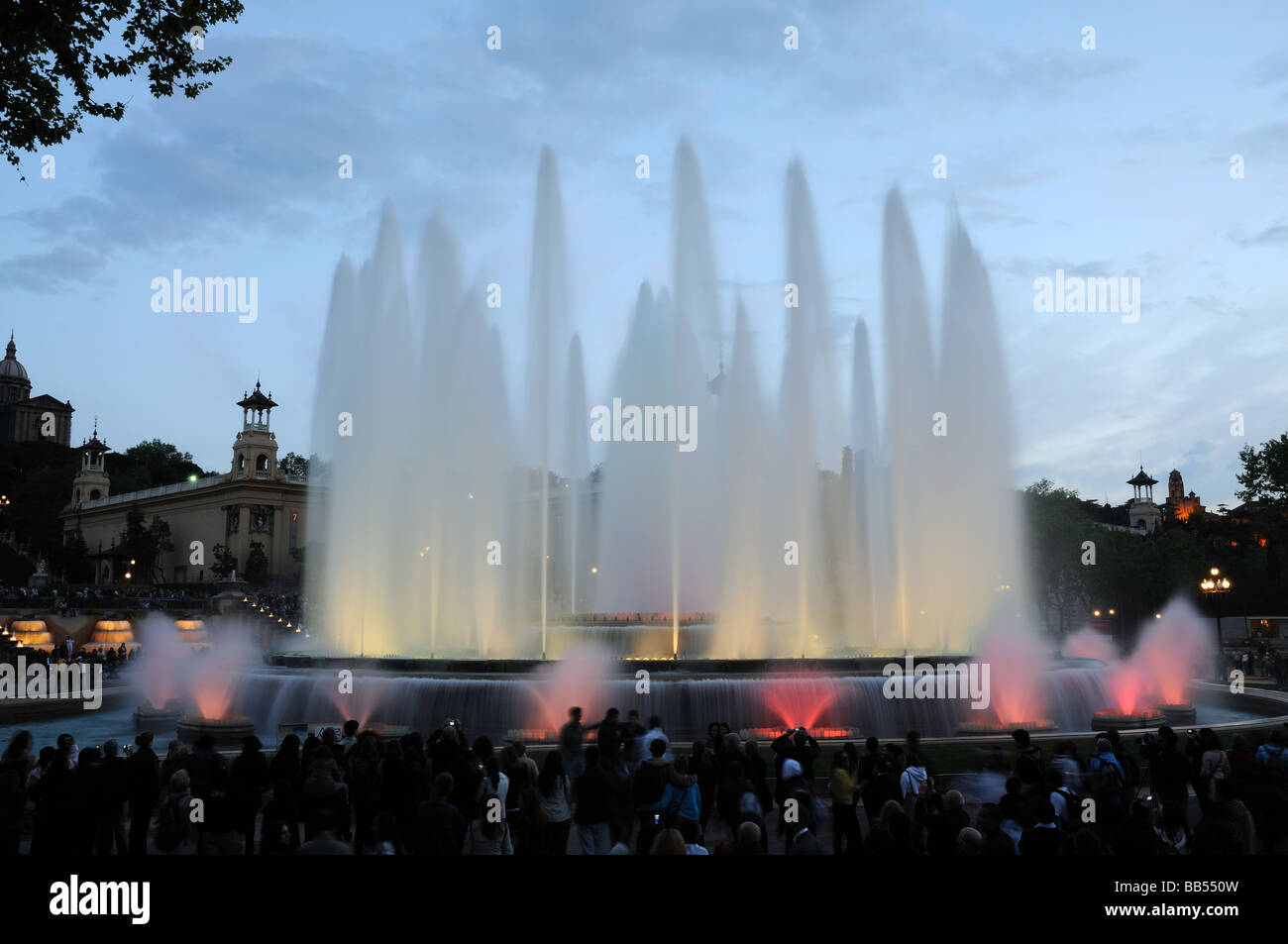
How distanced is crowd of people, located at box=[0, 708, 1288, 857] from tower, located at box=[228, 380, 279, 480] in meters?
98.0

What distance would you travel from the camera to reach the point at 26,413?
7146 inches

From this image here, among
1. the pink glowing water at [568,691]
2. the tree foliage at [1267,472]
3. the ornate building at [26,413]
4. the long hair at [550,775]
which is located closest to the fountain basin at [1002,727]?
the pink glowing water at [568,691]

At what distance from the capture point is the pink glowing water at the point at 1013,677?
20859 millimetres

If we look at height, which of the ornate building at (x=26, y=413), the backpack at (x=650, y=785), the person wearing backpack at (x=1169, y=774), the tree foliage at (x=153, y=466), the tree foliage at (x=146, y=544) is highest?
the ornate building at (x=26, y=413)

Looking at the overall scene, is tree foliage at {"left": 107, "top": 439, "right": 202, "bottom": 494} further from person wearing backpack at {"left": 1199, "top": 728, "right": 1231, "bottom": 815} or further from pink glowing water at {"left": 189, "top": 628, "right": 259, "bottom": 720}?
person wearing backpack at {"left": 1199, "top": 728, "right": 1231, "bottom": 815}

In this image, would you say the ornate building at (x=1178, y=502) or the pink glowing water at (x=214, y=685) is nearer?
the pink glowing water at (x=214, y=685)

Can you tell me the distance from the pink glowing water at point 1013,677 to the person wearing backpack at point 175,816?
16254mm

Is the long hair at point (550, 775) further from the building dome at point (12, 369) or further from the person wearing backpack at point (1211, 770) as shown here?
the building dome at point (12, 369)

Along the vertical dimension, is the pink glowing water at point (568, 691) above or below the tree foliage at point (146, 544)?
below

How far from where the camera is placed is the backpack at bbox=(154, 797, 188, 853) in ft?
29.1
